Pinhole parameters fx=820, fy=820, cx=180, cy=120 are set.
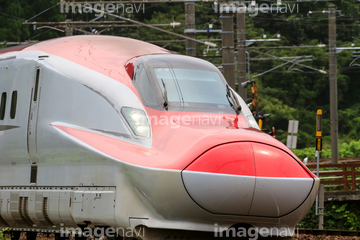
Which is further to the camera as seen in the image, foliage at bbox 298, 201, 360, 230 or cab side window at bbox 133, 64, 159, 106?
foliage at bbox 298, 201, 360, 230

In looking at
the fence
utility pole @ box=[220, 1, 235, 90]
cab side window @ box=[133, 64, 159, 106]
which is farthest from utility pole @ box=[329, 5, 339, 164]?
cab side window @ box=[133, 64, 159, 106]

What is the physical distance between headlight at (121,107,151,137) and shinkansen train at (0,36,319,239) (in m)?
0.01

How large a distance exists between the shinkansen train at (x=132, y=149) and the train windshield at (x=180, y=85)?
0.01 meters

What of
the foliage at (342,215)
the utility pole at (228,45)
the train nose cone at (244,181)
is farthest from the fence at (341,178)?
the train nose cone at (244,181)

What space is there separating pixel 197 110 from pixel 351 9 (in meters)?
67.3

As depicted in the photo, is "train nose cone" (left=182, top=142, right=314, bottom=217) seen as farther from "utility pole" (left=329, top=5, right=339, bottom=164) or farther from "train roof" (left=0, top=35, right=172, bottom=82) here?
"utility pole" (left=329, top=5, right=339, bottom=164)

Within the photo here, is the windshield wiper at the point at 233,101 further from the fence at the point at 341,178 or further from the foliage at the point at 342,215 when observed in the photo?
the fence at the point at 341,178

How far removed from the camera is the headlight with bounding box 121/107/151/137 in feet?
28.8

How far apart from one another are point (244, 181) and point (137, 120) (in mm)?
1469

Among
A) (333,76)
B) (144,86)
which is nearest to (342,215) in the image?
(333,76)

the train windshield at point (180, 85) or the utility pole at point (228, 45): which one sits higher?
the train windshield at point (180, 85)

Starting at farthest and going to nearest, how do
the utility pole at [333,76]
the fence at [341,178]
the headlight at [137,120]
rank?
the utility pole at [333,76]
the fence at [341,178]
the headlight at [137,120]

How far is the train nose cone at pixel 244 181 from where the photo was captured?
320 inches

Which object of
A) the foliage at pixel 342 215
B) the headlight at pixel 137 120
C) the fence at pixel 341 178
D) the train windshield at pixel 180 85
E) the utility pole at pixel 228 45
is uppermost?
the train windshield at pixel 180 85
